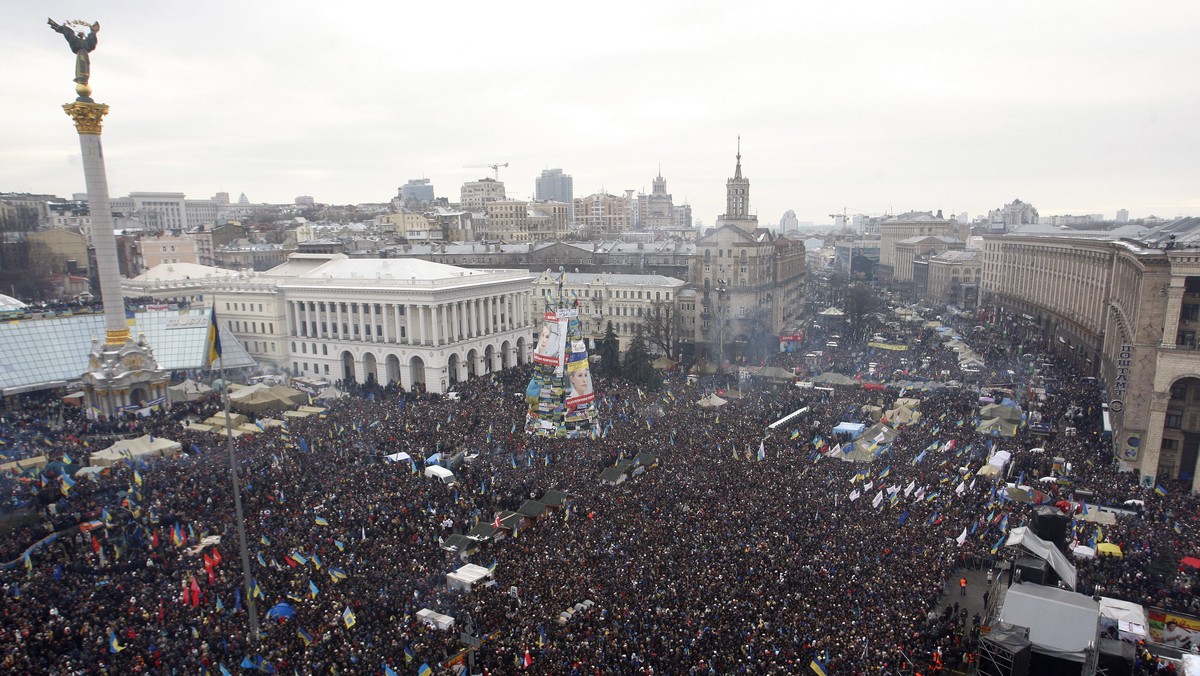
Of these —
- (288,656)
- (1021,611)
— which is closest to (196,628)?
(288,656)

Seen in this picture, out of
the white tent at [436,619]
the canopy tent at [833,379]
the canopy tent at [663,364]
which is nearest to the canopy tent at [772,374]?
the canopy tent at [833,379]

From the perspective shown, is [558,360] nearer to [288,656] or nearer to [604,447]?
[604,447]

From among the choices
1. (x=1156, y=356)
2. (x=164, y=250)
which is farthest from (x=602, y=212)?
(x=1156, y=356)

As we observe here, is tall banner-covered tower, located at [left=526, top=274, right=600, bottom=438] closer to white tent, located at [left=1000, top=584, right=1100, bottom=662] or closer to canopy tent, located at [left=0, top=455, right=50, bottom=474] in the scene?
canopy tent, located at [left=0, top=455, right=50, bottom=474]

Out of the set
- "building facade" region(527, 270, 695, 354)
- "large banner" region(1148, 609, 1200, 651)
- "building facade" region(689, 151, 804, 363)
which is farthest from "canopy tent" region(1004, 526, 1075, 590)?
"building facade" region(527, 270, 695, 354)

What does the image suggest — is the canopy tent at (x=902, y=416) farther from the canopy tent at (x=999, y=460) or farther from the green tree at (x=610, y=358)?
the green tree at (x=610, y=358)

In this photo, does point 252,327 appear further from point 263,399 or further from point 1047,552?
point 1047,552
